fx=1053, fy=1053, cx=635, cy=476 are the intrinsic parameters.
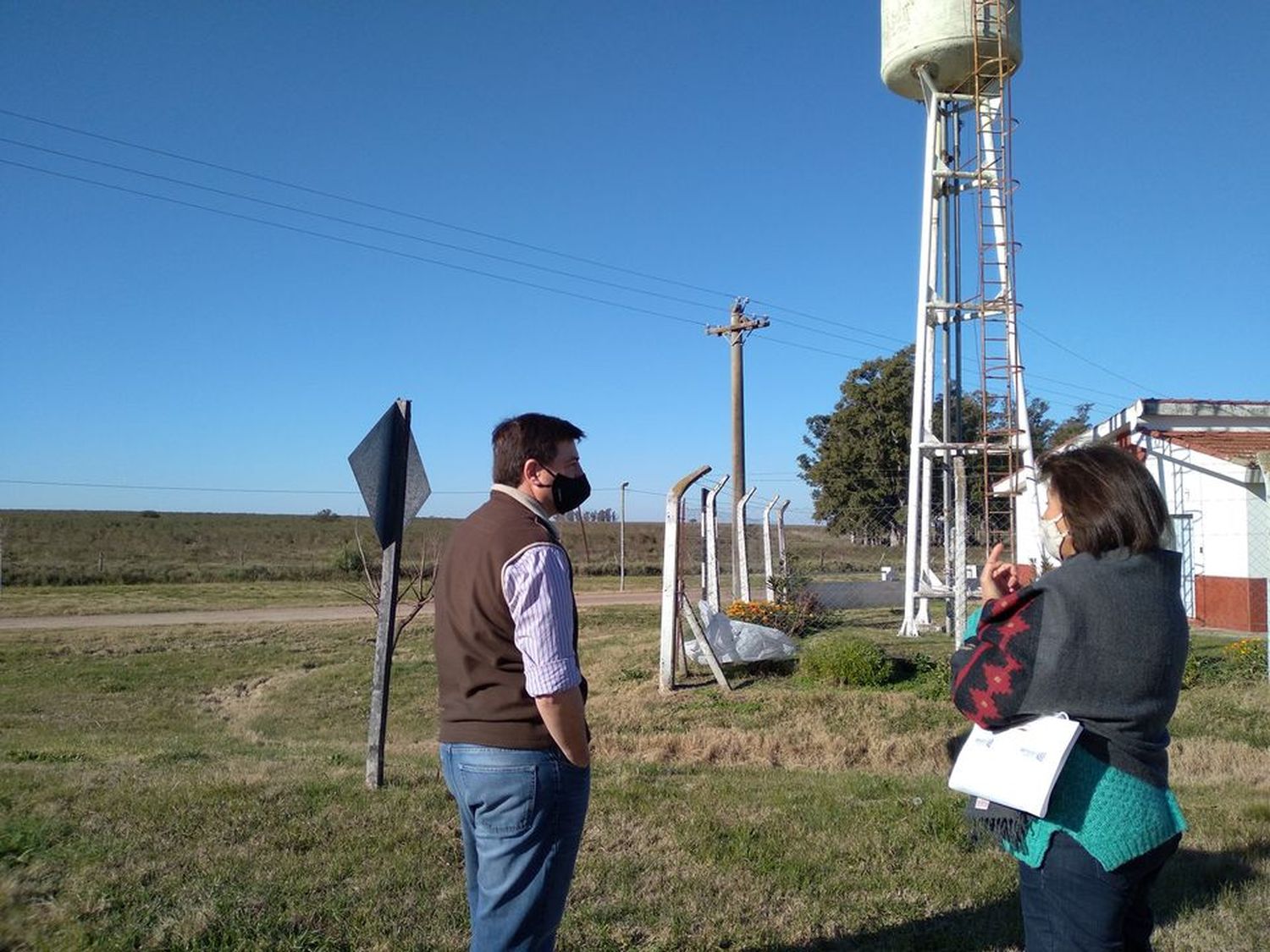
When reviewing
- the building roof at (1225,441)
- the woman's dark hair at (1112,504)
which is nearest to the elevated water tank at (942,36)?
the building roof at (1225,441)

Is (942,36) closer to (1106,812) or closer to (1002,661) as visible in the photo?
(1002,661)

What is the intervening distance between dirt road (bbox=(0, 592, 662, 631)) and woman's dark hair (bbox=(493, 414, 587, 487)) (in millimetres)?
20987

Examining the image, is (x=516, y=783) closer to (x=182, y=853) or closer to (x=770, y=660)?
(x=182, y=853)

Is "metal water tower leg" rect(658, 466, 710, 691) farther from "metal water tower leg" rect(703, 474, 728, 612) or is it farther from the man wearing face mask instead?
the man wearing face mask

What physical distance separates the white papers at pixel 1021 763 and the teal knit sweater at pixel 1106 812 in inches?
2.3

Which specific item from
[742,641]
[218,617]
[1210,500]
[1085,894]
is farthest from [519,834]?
[218,617]

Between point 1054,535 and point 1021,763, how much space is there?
0.59 meters

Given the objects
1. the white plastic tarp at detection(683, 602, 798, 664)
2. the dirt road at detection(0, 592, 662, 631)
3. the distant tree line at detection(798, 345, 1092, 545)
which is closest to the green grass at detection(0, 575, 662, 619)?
the dirt road at detection(0, 592, 662, 631)

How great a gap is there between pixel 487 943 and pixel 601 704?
7.78m

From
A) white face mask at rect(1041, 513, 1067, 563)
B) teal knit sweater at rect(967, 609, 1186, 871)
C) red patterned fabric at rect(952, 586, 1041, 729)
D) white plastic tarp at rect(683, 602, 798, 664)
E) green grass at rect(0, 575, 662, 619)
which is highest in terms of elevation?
white face mask at rect(1041, 513, 1067, 563)

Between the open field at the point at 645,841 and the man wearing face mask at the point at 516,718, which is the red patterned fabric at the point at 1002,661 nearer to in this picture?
the man wearing face mask at the point at 516,718

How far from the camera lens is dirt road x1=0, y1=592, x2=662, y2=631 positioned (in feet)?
72.2

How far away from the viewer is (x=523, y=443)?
9.61 ft

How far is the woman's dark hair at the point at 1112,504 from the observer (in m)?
2.39
